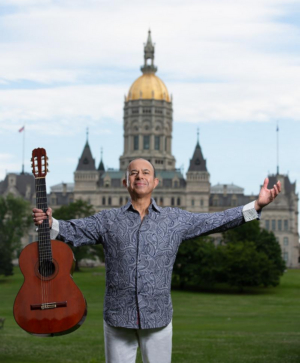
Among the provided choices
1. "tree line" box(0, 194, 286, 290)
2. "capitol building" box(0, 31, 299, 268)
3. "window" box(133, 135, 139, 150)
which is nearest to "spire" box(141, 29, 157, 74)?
"capitol building" box(0, 31, 299, 268)

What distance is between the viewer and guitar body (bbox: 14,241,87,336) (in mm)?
6867

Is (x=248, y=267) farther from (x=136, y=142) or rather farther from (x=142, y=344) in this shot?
(x=136, y=142)

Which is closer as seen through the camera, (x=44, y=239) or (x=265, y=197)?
(x=44, y=239)

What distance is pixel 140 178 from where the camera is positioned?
695 cm

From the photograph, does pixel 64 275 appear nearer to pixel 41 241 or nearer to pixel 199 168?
pixel 41 241

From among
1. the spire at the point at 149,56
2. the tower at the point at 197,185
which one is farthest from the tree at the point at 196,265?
the spire at the point at 149,56

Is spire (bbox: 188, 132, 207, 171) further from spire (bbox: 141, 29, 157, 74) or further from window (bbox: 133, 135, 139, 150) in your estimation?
spire (bbox: 141, 29, 157, 74)

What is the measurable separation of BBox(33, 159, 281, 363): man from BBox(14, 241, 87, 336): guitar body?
0.23 meters

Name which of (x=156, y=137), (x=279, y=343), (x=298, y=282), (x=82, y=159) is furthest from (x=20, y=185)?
(x=279, y=343)

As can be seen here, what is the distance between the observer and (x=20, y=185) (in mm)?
115875

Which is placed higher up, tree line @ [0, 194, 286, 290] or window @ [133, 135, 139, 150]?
window @ [133, 135, 139, 150]

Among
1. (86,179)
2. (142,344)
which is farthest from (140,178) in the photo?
(86,179)

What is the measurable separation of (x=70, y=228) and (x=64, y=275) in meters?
0.44

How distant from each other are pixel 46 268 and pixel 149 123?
372ft
